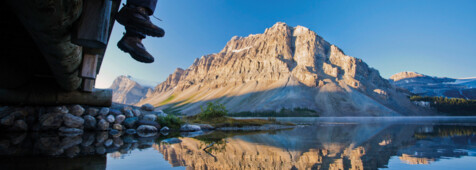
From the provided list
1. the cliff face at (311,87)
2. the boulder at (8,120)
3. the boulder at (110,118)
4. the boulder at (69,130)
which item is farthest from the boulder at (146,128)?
the cliff face at (311,87)

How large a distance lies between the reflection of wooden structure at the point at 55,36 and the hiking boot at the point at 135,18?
129mm

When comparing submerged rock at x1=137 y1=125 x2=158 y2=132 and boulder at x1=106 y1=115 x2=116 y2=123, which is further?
boulder at x1=106 y1=115 x2=116 y2=123

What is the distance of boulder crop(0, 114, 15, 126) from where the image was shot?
1327 centimetres

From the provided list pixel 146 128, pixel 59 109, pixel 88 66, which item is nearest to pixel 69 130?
pixel 59 109

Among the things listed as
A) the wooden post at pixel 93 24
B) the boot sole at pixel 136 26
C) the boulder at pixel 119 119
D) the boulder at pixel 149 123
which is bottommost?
the boulder at pixel 149 123

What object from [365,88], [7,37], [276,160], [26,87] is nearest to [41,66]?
[7,37]

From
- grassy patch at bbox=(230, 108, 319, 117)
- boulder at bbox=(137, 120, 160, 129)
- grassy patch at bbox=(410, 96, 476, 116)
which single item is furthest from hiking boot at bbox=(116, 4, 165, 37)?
grassy patch at bbox=(410, 96, 476, 116)

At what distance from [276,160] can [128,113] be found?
14.8 metres

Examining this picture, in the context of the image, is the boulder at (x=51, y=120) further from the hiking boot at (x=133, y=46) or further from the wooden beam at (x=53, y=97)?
the hiking boot at (x=133, y=46)

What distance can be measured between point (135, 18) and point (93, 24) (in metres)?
0.86

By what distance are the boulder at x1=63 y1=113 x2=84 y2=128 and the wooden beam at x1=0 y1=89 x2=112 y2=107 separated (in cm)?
99

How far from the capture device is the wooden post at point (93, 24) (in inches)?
101

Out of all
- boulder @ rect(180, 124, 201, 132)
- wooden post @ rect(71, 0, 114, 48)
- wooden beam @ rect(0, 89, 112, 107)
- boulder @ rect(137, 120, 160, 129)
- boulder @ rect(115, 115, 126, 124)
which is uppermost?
wooden post @ rect(71, 0, 114, 48)

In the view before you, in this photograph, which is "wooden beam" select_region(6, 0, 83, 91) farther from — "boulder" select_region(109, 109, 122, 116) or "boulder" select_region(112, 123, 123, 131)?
"boulder" select_region(109, 109, 122, 116)
